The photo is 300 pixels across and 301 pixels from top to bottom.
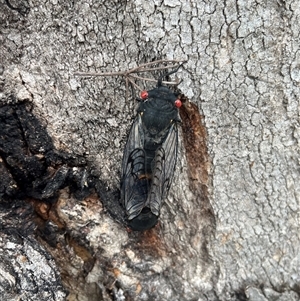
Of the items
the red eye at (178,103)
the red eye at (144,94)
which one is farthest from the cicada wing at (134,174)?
the red eye at (178,103)

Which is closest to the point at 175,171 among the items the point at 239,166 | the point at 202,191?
the point at 202,191

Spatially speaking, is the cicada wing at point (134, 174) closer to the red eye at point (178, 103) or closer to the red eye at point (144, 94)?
the red eye at point (144, 94)

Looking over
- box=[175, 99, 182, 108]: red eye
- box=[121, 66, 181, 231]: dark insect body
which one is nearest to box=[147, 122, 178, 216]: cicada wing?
box=[121, 66, 181, 231]: dark insect body

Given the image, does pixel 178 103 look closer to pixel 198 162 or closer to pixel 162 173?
pixel 198 162

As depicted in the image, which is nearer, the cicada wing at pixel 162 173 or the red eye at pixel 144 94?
the red eye at pixel 144 94

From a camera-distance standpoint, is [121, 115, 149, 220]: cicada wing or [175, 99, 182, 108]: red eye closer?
[175, 99, 182, 108]: red eye

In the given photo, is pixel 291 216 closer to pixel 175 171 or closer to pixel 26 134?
pixel 175 171

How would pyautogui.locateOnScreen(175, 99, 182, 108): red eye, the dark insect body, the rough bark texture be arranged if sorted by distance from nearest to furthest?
the rough bark texture → pyautogui.locateOnScreen(175, 99, 182, 108): red eye → the dark insect body

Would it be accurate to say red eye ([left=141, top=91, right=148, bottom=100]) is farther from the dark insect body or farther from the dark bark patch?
the dark bark patch
